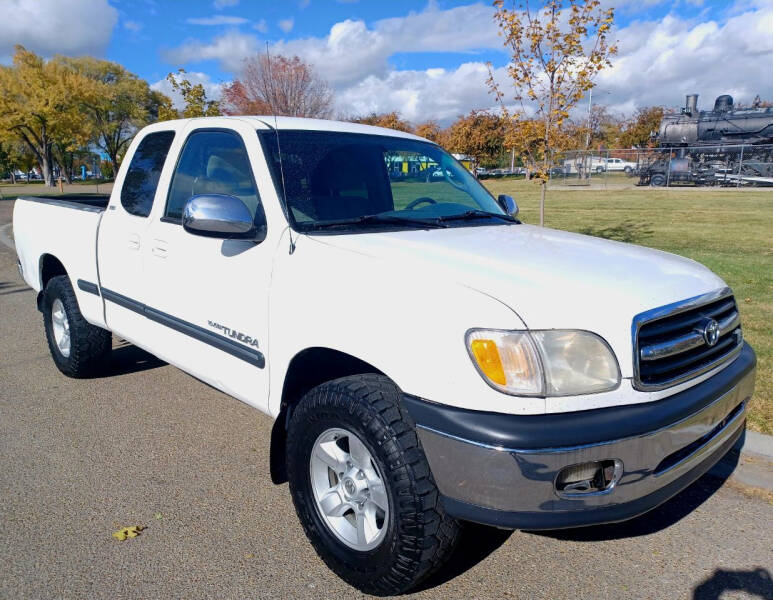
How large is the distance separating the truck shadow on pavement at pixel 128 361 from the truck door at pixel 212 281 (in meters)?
1.74

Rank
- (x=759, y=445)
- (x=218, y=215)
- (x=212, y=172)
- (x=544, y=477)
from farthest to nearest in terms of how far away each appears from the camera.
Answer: (x=759, y=445) < (x=212, y=172) < (x=218, y=215) < (x=544, y=477)

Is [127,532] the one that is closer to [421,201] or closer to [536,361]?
[536,361]

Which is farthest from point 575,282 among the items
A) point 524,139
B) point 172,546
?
point 524,139

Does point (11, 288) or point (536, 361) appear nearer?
point (536, 361)

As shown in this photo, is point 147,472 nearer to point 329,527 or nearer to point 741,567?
point 329,527

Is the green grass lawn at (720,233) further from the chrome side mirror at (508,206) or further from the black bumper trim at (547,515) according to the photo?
the black bumper trim at (547,515)

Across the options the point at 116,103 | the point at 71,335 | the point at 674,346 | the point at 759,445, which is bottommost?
the point at 759,445

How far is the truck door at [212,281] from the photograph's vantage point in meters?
2.98

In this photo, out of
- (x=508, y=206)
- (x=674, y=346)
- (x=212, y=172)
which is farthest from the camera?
(x=508, y=206)

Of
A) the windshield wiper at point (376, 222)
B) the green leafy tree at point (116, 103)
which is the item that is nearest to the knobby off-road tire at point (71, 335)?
the windshield wiper at point (376, 222)

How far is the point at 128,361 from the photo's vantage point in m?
5.61

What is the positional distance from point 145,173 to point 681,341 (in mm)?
3379

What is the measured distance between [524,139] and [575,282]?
7.08 metres

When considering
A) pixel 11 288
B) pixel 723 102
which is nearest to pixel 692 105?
pixel 723 102
